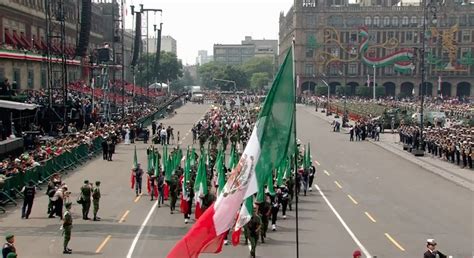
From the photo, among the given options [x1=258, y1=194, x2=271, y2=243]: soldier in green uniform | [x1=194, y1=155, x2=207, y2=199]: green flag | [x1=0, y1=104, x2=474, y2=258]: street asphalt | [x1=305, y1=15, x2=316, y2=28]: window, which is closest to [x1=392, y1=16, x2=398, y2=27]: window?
[x1=305, y1=15, x2=316, y2=28]: window

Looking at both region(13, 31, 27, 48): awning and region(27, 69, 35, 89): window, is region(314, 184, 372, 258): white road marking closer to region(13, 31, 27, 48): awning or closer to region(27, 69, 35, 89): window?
region(27, 69, 35, 89): window

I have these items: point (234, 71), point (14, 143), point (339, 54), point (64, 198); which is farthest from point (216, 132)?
point (234, 71)

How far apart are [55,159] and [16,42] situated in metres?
30.9

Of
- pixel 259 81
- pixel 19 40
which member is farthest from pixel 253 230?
pixel 259 81

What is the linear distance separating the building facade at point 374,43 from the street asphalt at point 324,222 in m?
96.5

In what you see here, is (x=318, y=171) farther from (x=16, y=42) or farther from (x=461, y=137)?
(x=16, y=42)

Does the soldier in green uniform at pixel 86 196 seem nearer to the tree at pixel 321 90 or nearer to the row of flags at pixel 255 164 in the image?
the row of flags at pixel 255 164

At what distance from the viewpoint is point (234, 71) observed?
6964 inches

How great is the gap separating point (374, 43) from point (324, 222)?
10981 cm

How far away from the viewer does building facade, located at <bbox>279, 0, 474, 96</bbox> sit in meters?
125

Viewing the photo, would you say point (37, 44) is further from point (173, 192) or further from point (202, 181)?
point (202, 181)

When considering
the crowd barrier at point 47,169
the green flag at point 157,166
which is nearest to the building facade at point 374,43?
the crowd barrier at point 47,169

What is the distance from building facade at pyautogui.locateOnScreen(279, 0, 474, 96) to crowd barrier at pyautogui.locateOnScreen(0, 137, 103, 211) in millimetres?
92597

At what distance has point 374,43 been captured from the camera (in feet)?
416
